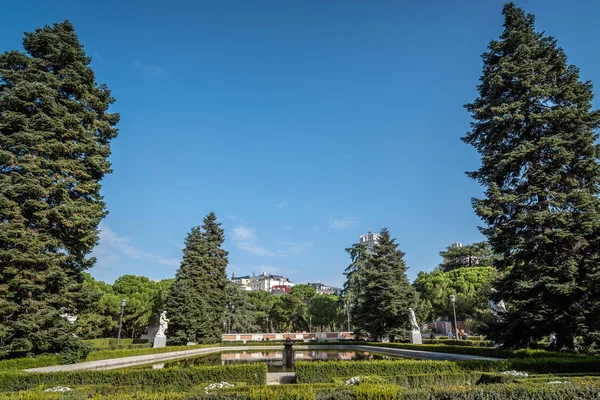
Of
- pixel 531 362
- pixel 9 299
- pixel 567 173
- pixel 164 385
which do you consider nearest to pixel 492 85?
pixel 567 173

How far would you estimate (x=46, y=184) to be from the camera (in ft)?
50.3

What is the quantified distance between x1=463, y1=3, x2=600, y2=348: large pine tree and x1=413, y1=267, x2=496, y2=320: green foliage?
2610 cm

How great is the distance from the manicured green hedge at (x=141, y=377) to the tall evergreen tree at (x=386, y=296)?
18630mm

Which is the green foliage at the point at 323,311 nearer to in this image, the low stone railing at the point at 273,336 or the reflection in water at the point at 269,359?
the low stone railing at the point at 273,336

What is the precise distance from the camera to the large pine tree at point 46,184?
13602 millimetres

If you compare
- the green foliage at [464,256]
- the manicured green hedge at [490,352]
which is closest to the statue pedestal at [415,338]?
the manicured green hedge at [490,352]

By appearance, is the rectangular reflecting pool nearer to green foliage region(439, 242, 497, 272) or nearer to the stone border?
the stone border

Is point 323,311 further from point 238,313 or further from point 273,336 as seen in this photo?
point 238,313

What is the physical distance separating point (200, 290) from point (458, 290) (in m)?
30.1

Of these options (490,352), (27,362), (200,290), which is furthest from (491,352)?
(200,290)

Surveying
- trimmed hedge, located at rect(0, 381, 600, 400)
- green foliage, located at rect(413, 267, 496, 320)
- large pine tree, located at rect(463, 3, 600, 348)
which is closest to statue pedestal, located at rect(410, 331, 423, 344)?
large pine tree, located at rect(463, 3, 600, 348)

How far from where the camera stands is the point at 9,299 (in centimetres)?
1345

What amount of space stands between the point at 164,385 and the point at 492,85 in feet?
61.0

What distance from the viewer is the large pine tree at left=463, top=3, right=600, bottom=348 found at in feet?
42.5
